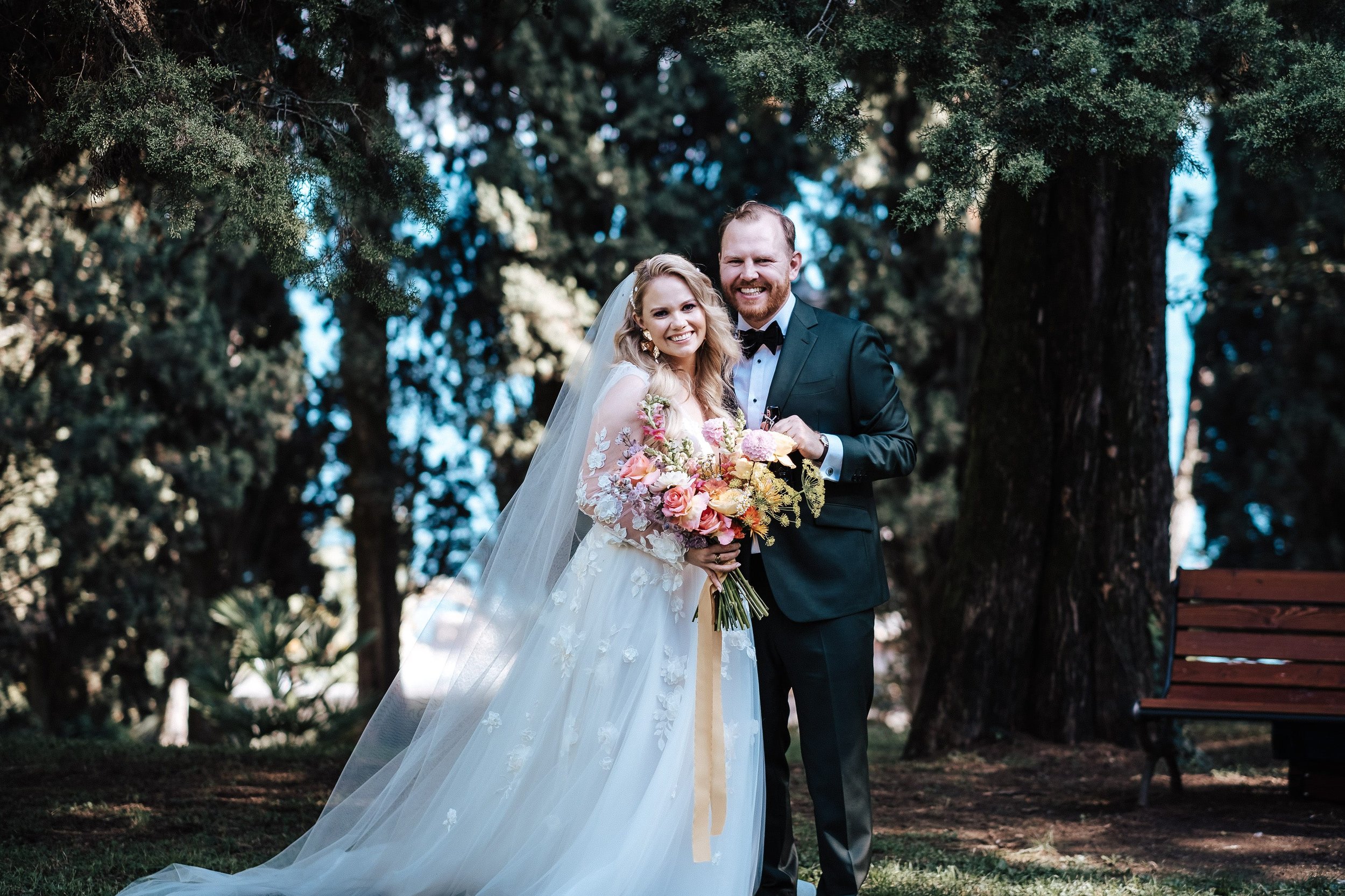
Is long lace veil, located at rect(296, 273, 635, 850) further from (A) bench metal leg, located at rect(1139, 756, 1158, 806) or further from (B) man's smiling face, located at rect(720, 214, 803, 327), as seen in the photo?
(A) bench metal leg, located at rect(1139, 756, 1158, 806)

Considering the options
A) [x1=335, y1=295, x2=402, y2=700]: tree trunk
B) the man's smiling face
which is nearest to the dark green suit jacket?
the man's smiling face

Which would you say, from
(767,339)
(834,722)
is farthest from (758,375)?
(834,722)

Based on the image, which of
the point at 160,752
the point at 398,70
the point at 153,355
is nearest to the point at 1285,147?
the point at 398,70

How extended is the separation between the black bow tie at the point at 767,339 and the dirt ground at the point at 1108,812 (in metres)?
2.40

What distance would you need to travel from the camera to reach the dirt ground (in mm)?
4582

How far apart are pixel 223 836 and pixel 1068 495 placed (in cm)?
488

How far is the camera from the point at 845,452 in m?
3.58

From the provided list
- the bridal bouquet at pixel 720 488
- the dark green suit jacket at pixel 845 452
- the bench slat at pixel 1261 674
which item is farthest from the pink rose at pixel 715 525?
the bench slat at pixel 1261 674

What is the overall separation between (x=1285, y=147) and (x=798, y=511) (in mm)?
2432

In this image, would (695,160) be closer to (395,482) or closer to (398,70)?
(395,482)

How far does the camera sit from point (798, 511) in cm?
359

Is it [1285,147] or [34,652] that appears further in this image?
[34,652]

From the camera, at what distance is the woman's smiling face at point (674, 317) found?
3850 mm

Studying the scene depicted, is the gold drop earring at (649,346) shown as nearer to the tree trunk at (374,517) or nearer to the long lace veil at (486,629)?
the long lace veil at (486,629)
